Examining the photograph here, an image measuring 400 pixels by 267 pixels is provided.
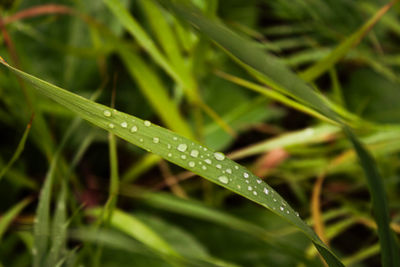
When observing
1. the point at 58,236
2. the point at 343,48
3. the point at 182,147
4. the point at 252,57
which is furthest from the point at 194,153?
the point at 343,48

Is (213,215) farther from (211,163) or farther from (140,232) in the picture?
(211,163)

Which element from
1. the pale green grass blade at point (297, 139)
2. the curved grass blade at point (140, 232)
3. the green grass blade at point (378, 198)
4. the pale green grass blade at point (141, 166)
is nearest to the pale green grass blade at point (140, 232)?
the curved grass blade at point (140, 232)

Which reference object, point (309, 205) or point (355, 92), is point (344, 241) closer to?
point (309, 205)

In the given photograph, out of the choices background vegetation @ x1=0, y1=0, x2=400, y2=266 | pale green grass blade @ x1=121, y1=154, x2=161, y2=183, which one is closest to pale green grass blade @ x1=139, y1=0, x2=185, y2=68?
background vegetation @ x1=0, y1=0, x2=400, y2=266

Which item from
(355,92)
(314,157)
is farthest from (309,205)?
(355,92)

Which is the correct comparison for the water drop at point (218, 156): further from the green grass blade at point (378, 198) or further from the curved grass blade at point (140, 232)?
the curved grass blade at point (140, 232)

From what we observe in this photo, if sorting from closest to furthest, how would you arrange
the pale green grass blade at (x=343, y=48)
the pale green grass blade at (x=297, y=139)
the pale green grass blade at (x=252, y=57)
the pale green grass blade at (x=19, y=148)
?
the pale green grass blade at (x=252, y=57), the pale green grass blade at (x=19, y=148), the pale green grass blade at (x=343, y=48), the pale green grass blade at (x=297, y=139)
